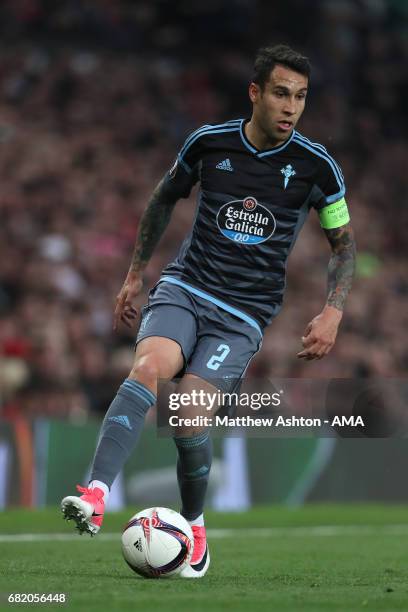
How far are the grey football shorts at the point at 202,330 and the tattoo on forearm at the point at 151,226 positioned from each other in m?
0.21

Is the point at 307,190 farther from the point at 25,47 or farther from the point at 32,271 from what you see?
the point at 25,47

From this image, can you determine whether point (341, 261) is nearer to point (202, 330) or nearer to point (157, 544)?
point (202, 330)

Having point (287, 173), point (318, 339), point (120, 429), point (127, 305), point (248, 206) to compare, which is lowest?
point (120, 429)

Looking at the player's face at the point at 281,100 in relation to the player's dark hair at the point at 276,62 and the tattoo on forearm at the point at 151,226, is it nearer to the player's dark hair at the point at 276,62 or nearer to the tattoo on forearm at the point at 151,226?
the player's dark hair at the point at 276,62

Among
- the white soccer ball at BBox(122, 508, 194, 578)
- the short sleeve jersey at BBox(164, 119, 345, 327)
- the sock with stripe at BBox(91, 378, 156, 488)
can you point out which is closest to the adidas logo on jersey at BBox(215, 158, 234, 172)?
the short sleeve jersey at BBox(164, 119, 345, 327)

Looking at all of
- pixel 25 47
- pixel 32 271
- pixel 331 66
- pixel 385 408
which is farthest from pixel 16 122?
pixel 385 408

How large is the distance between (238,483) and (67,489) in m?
1.92

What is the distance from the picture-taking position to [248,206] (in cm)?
636

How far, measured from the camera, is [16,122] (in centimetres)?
1750

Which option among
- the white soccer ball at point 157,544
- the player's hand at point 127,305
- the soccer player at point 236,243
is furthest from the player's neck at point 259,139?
the white soccer ball at point 157,544

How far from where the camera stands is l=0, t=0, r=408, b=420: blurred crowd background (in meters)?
14.2

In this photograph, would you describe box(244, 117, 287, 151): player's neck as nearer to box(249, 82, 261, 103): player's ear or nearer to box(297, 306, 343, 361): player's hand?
box(249, 82, 261, 103): player's ear

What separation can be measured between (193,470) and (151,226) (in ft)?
4.17

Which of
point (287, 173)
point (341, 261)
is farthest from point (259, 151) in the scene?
point (341, 261)
